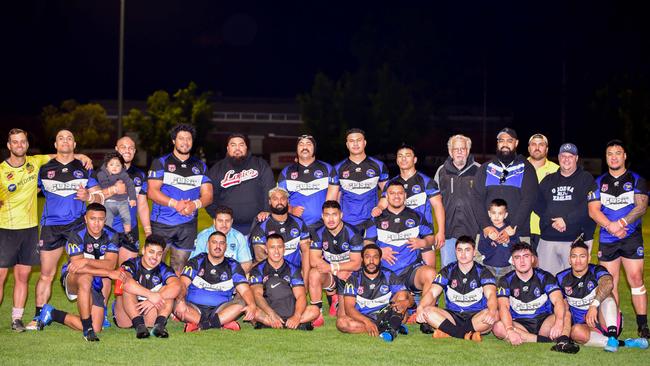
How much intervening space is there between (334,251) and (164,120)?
46.5m

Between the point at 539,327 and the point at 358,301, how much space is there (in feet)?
6.29

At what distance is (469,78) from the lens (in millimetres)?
69312

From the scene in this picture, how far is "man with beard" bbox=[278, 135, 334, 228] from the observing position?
1041 cm

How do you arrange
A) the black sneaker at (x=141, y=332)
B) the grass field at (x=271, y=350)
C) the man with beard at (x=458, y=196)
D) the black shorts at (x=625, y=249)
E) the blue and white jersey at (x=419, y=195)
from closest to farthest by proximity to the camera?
the grass field at (x=271, y=350) < the black sneaker at (x=141, y=332) < the black shorts at (x=625, y=249) < the man with beard at (x=458, y=196) < the blue and white jersey at (x=419, y=195)

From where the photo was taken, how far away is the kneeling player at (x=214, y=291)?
9.12m

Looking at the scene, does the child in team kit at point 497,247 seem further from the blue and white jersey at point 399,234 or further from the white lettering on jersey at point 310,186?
the white lettering on jersey at point 310,186

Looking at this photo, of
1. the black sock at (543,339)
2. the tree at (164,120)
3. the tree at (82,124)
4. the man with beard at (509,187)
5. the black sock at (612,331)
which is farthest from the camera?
the tree at (82,124)

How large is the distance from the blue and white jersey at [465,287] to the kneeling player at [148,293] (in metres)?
2.81

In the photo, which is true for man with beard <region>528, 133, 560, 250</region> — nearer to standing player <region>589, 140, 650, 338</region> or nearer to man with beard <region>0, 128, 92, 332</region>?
standing player <region>589, 140, 650, 338</region>

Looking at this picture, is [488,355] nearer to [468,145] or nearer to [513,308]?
[513,308]

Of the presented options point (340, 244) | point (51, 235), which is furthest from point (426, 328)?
point (51, 235)

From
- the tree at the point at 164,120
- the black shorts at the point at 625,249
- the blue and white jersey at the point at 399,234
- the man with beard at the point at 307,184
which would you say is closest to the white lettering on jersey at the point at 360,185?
the man with beard at the point at 307,184

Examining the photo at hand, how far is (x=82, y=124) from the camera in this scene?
61.3 meters

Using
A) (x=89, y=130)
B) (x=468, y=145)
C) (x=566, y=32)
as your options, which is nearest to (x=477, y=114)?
(x=566, y=32)
